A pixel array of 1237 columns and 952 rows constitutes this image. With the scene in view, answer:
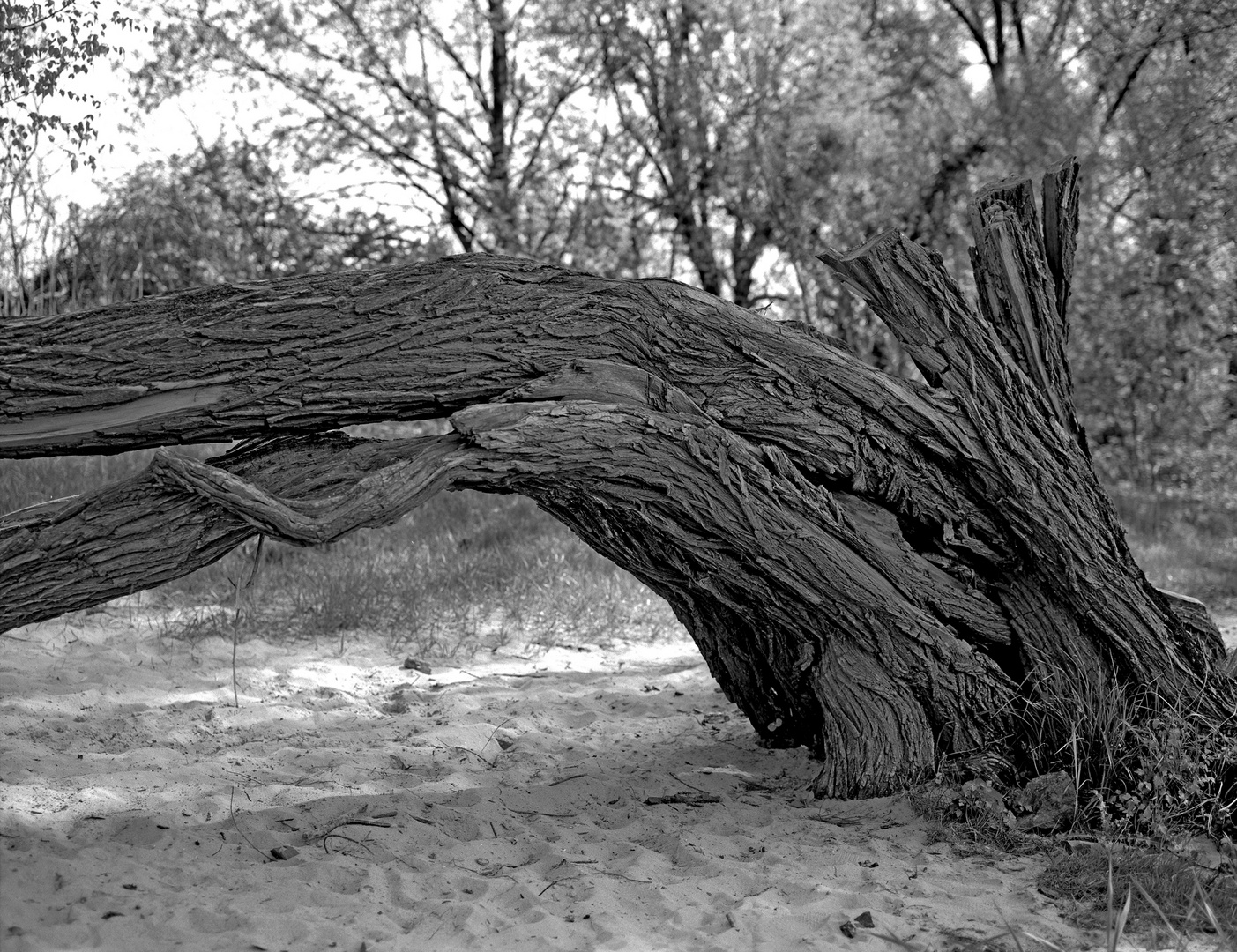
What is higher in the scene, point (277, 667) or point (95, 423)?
point (95, 423)

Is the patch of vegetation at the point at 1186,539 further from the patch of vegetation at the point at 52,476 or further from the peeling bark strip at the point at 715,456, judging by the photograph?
the patch of vegetation at the point at 52,476

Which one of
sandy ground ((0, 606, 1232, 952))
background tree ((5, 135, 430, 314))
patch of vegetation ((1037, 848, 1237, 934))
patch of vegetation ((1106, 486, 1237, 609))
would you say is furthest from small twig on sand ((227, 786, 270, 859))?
background tree ((5, 135, 430, 314))

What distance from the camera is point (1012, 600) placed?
3947 mm

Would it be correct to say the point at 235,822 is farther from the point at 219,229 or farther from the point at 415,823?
the point at 219,229

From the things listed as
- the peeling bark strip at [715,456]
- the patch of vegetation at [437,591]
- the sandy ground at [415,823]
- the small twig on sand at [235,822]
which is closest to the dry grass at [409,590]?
the patch of vegetation at [437,591]

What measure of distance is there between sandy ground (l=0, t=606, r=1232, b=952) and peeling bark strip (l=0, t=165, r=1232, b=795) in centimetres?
51

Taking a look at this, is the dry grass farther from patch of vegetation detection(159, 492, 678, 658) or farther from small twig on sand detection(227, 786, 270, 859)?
small twig on sand detection(227, 786, 270, 859)

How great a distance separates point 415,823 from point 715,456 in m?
1.52

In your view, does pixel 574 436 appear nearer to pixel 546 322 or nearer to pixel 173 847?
pixel 546 322

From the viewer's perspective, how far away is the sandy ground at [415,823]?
112 inches

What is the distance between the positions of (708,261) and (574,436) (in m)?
10.2

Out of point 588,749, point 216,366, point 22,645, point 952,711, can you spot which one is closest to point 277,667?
point 22,645

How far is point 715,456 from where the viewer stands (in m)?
3.52

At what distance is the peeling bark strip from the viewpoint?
3.11m
